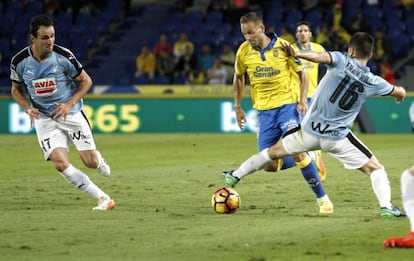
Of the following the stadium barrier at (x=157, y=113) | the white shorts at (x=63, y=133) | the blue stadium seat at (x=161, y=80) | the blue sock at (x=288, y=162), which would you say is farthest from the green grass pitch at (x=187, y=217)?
the blue stadium seat at (x=161, y=80)

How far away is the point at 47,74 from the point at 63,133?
710 millimetres

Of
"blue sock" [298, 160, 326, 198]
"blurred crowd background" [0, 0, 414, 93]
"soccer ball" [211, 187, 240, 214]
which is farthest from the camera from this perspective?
"blurred crowd background" [0, 0, 414, 93]

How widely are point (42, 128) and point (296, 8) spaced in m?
18.9

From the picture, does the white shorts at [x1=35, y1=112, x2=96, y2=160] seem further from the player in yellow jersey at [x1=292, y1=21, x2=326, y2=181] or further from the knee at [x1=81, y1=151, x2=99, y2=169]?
the player in yellow jersey at [x1=292, y1=21, x2=326, y2=181]

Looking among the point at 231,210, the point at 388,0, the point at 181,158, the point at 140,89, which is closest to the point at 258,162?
the point at 231,210

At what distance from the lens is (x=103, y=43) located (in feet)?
103

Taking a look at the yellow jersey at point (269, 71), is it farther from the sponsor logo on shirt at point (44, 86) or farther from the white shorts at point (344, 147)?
the sponsor logo on shirt at point (44, 86)

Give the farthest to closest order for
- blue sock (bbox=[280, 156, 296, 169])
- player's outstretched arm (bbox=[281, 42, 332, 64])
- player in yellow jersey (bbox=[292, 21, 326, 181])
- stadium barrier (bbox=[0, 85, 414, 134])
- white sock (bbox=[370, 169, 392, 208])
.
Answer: stadium barrier (bbox=[0, 85, 414, 134])
player in yellow jersey (bbox=[292, 21, 326, 181])
blue sock (bbox=[280, 156, 296, 169])
white sock (bbox=[370, 169, 392, 208])
player's outstretched arm (bbox=[281, 42, 332, 64])

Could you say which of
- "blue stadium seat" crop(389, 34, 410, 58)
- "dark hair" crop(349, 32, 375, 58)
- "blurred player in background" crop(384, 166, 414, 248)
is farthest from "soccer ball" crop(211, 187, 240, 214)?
"blue stadium seat" crop(389, 34, 410, 58)

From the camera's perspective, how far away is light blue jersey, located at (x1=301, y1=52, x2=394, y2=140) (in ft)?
32.0

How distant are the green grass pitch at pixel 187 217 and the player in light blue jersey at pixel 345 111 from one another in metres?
0.53

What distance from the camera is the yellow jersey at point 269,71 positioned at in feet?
37.8

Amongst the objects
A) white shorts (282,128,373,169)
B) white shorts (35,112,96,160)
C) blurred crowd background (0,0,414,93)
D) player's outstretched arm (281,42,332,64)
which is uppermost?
player's outstretched arm (281,42,332,64)

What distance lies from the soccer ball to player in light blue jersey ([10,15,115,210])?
1.19 metres
